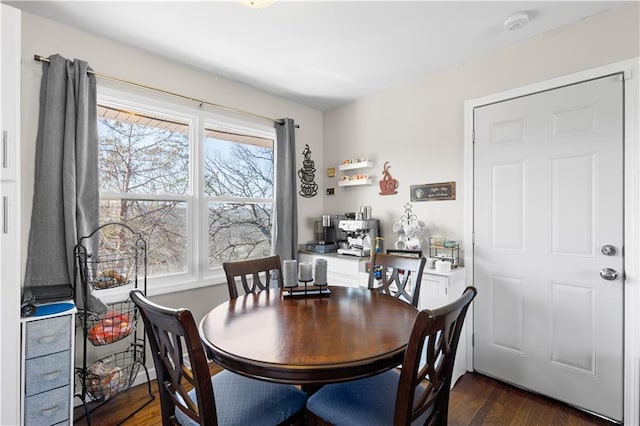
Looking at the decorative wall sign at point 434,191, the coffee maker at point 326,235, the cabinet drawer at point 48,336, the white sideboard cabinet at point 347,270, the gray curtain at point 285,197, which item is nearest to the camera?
the cabinet drawer at point 48,336

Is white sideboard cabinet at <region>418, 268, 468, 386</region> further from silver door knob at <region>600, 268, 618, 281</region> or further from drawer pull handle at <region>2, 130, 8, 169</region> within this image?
drawer pull handle at <region>2, 130, 8, 169</region>

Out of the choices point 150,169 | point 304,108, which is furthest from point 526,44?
point 150,169

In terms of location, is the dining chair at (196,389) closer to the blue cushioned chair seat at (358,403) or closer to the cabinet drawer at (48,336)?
the blue cushioned chair seat at (358,403)

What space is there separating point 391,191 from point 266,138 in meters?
1.41

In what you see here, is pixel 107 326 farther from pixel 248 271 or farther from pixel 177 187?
pixel 177 187

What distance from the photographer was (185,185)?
271 cm

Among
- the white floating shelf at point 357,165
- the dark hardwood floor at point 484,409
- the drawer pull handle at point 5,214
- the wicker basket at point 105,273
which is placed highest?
the white floating shelf at point 357,165

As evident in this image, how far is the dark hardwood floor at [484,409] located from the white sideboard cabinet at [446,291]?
0.17 meters

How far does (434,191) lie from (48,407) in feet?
9.81

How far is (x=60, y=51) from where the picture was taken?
205 cm

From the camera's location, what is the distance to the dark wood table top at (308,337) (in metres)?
1.06

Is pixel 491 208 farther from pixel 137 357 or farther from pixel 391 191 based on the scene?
pixel 137 357

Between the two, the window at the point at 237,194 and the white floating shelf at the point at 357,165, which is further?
the white floating shelf at the point at 357,165

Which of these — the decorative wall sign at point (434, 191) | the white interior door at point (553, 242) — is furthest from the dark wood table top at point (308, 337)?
the decorative wall sign at point (434, 191)
